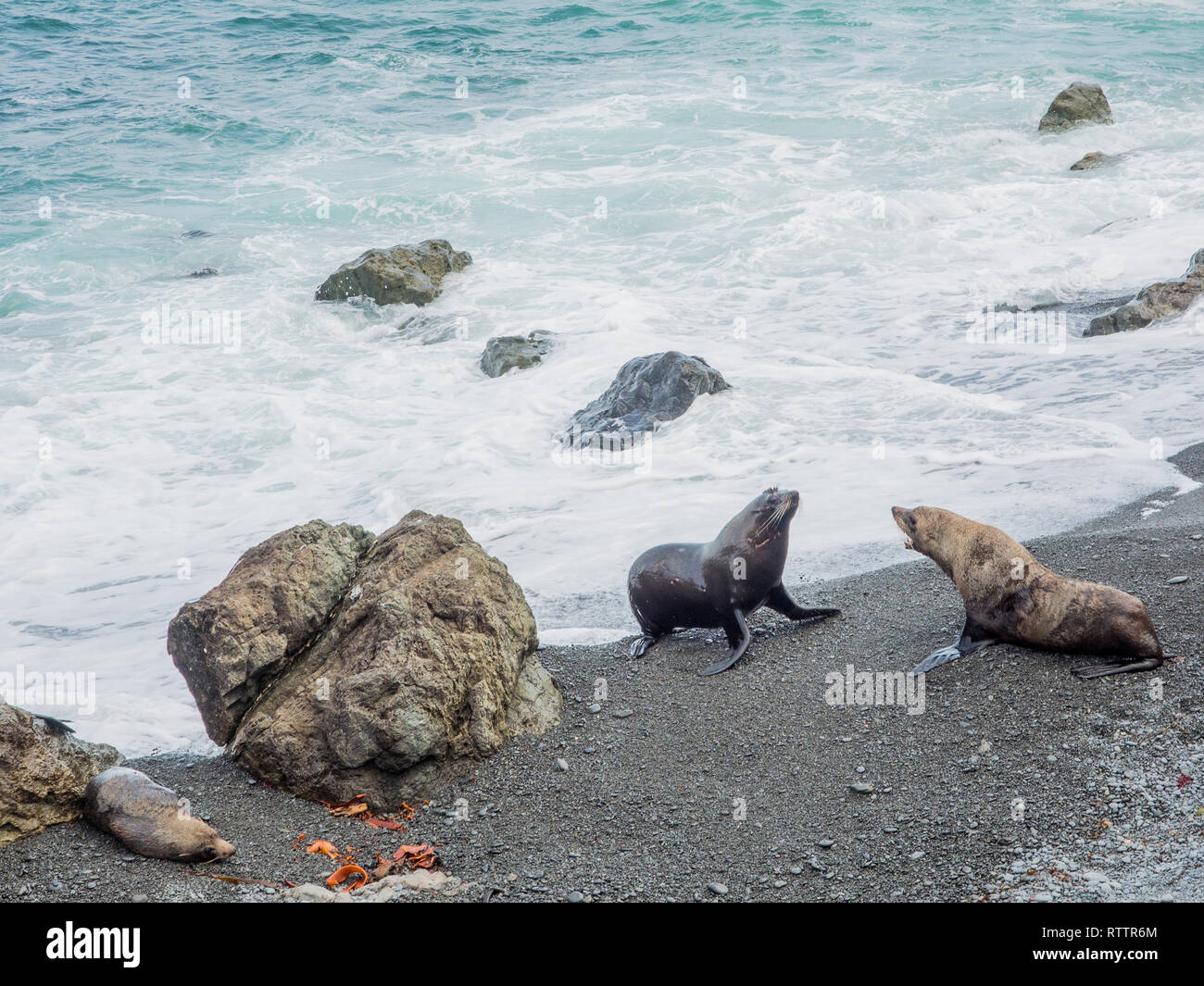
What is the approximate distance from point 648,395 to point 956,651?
5678 millimetres

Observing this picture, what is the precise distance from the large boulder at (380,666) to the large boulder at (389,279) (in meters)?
9.07

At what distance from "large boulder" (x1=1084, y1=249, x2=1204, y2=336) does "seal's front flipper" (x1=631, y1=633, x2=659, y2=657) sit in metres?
7.47

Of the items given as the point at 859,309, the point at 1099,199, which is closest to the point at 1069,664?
the point at 859,309

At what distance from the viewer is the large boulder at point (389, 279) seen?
14.8m

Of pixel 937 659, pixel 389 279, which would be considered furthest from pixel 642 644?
pixel 389 279

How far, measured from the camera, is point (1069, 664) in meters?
5.45

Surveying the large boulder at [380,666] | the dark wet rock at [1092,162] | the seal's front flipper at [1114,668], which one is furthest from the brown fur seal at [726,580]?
the dark wet rock at [1092,162]

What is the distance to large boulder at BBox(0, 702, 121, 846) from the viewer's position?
476 centimetres

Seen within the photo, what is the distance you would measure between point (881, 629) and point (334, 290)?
10871mm

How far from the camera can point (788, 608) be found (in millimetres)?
6477

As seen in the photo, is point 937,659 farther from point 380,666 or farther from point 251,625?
point 251,625

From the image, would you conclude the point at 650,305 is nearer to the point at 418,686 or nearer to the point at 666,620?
the point at 666,620

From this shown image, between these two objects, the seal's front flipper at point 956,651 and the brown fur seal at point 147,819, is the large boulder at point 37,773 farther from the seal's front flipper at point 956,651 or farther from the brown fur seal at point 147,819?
the seal's front flipper at point 956,651

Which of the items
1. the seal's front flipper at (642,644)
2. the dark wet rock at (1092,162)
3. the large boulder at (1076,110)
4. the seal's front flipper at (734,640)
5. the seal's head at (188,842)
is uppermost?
the large boulder at (1076,110)
